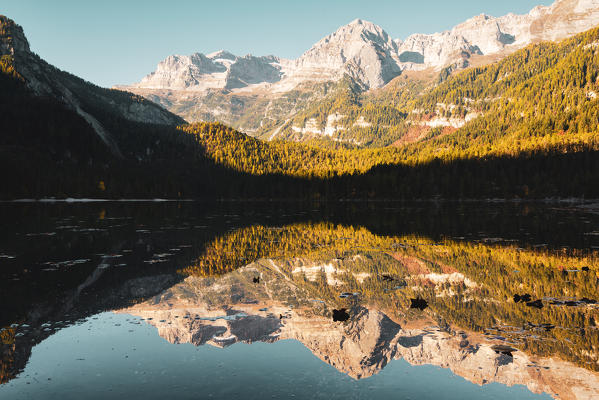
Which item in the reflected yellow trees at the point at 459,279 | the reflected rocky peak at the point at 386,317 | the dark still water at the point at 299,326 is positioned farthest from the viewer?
the reflected yellow trees at the point at 459,279

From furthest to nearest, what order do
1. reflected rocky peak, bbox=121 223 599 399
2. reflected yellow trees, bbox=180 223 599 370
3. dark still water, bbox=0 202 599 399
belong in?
reflected yellow trees, bbox=180 223 599 370 → reflected rocky peak, bbox=121 223 599 399 → dark still water, bbox=0 202 599 399

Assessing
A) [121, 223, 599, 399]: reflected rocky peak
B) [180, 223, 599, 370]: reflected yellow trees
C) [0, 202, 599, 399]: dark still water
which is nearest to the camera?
[0, 202, 599, 399]: dark still water

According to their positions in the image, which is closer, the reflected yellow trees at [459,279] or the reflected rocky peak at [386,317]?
the reflected rocky peak at [386,317]

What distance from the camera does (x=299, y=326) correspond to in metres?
14.5

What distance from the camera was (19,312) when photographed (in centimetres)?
1446

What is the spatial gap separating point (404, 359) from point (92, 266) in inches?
821

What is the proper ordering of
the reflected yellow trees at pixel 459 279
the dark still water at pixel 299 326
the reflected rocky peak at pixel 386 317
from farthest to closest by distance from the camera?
the reflected yellow trees at pixel 459 279 → the reflected rocky peak at pixel 386 317 → the dark still water at pixel 299 326

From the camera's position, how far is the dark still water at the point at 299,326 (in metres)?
9.78

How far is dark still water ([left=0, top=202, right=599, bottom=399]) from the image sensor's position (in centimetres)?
978

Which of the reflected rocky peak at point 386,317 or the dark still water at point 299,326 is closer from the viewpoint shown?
the dark still water at point 299,326

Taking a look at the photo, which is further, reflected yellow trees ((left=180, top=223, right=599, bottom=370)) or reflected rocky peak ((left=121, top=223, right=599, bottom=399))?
reflected yellow trees ((left=180, top=223, right=599, bottom=370))

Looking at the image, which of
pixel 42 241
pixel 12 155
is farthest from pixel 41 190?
pixel 42 241

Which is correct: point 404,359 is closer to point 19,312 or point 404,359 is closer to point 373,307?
point 373,307

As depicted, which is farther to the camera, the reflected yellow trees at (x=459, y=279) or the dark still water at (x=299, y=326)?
the reflected yellow trees at (x=459, y=279)
